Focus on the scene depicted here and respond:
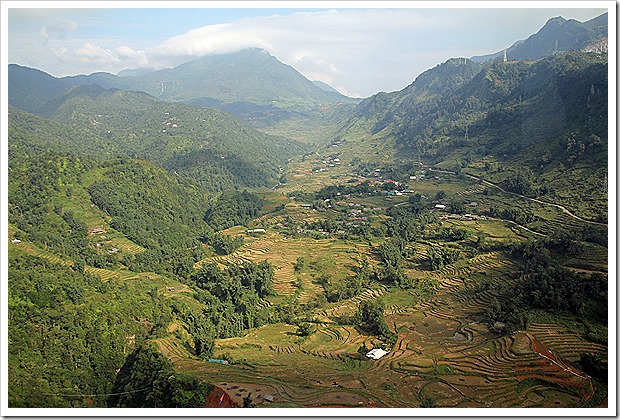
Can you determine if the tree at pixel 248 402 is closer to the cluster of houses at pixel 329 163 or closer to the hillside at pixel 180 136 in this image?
the hillside at pixel 180 136

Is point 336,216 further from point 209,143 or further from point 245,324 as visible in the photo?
point 209,143

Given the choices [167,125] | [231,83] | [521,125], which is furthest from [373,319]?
[231,83]

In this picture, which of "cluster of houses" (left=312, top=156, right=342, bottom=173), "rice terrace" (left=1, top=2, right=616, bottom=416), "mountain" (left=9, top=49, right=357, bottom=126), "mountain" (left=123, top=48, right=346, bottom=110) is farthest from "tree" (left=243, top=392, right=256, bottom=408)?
"mountain" (left=123, top=48, right=346, bottom=110)

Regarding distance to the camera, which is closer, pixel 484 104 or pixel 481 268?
pixel 481 268

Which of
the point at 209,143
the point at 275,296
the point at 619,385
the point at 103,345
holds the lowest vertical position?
the point at 275,296

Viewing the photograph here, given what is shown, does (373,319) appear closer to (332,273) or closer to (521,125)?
(332,273)

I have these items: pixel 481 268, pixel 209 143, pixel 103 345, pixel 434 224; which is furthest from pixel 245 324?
pixel 209 143
